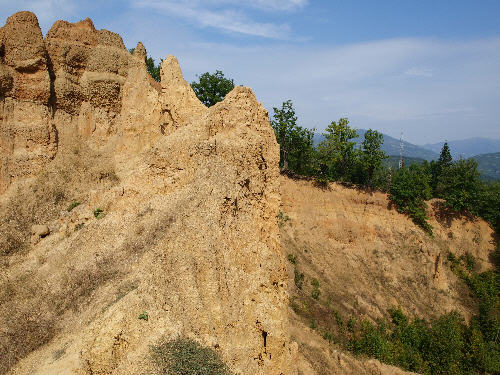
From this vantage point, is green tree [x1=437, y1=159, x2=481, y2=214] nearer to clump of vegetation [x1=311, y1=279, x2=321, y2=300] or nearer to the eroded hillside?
clump of vegetation [x1=311, y1=279, x2=321, y2=300]

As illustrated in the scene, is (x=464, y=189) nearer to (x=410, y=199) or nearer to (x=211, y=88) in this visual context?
(x=410, y=199)

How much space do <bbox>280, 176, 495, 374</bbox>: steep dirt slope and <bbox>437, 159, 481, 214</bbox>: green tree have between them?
1505 mm

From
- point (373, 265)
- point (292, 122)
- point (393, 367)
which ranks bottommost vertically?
point (393, 367)

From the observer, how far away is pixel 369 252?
35875mm

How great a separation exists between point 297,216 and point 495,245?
71.2 ft

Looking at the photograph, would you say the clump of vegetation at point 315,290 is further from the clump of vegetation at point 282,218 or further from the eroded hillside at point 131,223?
the clump of vegetation at point 282,218

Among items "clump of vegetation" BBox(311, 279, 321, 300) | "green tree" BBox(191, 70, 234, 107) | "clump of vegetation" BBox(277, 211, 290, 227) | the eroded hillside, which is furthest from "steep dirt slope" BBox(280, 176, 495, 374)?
"green tree" BBox(191, 70, 234, 107)

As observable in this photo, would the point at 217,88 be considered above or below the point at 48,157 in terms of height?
above

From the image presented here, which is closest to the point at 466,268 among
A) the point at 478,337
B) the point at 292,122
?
the point at 478,337

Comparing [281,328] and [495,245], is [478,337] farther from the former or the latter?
[281,328]

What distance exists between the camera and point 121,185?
15.8m

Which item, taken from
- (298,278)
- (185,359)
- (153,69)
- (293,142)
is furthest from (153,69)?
(185,359)

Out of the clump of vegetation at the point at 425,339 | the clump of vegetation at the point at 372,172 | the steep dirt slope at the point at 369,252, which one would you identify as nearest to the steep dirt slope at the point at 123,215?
the clump of vegetation at the point at 425,339

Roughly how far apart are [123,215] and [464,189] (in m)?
37.5
